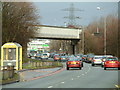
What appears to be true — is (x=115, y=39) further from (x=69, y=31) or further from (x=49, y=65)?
(x=49, y=65)

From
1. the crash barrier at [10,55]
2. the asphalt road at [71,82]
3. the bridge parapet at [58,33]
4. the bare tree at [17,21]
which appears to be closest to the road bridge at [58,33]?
the bridge parapet at [58,33]

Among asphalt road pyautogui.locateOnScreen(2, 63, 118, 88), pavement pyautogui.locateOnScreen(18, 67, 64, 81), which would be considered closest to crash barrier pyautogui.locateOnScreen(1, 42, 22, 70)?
pavement pyautogui.locateOnScreen(18, 67, 64, 81)

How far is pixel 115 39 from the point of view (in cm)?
7156

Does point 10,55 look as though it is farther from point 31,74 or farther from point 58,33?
point 58,33

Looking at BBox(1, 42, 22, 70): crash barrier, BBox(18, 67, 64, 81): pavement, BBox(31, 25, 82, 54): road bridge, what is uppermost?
BBox(31, 25, 82, 54): road bridge

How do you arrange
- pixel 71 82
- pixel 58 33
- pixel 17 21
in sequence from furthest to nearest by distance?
1. pixel 58 33
2. pixel 17 21
3. pixel 71 82

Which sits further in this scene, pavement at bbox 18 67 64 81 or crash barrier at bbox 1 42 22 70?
crash barrier at bbox 1 42 22 70

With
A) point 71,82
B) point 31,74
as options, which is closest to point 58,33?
point 31,74

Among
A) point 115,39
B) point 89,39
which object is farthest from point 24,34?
point 89,39

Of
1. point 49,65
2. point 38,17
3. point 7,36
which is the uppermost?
point 38,17

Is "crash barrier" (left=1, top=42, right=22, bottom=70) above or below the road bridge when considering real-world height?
below

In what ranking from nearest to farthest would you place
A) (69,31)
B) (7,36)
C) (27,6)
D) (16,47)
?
(16,47), (7,36), (27,6), (69,31)

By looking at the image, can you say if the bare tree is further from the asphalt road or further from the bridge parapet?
the asphalt road

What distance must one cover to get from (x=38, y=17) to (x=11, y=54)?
23.4 meters
